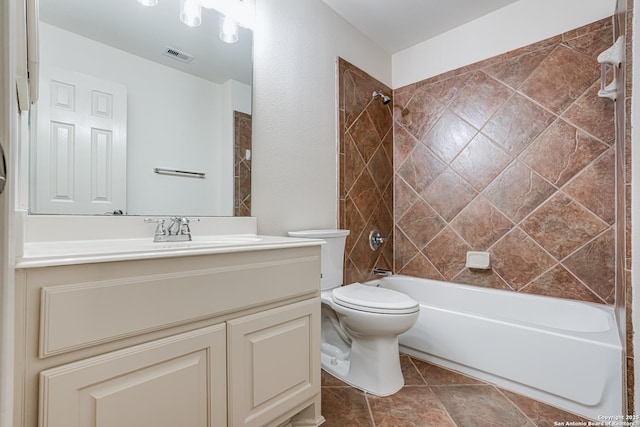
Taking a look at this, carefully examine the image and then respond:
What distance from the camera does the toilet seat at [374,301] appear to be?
1456 millimetres

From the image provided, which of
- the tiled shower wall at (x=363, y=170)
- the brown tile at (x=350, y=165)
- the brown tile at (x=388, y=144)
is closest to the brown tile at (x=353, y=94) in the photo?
the tiled shower wall at (x=363, y=170)

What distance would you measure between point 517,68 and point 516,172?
0.72 meters

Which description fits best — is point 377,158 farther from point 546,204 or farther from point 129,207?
point 129,207

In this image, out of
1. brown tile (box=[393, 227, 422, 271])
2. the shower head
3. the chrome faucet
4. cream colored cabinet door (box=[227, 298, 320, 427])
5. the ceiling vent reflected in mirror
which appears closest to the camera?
cream colored cabinet door (box=[227, 298, 320, 427])

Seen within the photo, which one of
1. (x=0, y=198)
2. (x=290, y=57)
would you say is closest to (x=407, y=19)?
(x=290, y=57)

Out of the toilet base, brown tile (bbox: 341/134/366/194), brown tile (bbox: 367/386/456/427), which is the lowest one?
brown tile (bbox: 367/386/456/427)

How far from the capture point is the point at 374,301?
1552mm

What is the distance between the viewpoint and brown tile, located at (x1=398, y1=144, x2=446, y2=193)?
241cm

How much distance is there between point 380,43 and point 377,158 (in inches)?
38.7

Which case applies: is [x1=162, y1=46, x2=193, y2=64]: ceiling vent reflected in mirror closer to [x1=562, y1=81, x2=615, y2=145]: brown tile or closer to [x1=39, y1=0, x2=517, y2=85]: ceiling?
[x1=39, y1=0, x2=517, y2=85]: ceiling

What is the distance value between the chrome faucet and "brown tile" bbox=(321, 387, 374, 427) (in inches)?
41.0

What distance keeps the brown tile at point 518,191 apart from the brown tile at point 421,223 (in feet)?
1.38

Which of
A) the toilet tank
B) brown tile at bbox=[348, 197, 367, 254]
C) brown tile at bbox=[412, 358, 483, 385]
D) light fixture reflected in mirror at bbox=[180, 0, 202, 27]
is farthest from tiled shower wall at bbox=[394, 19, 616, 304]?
light fixture reflected in mirror at bbox=[180, 0, 202, 27]

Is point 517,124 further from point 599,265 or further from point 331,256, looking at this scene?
point 331,256
